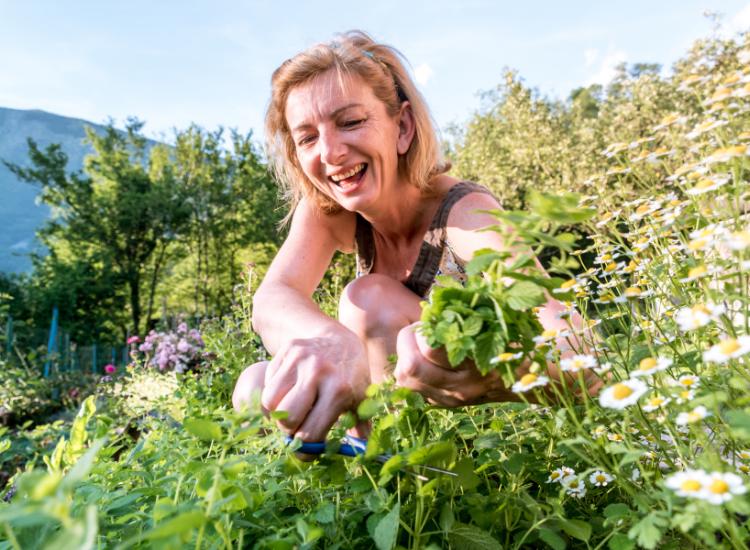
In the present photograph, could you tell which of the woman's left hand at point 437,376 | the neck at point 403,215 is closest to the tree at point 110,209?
the neck at point 403,215

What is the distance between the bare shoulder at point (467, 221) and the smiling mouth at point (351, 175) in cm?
35

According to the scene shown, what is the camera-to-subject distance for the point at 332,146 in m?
1.89

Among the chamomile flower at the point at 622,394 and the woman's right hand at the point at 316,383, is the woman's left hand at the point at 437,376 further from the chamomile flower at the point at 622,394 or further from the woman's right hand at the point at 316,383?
the chamomile flower at the point at 622,394

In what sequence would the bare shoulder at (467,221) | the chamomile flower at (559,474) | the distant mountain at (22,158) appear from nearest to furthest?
the chamomile flower at (559,474) < the bare shoulder at (467,221) < the distant mountain at (22,158)

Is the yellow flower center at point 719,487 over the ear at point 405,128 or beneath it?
beneath

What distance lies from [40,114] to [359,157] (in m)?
130

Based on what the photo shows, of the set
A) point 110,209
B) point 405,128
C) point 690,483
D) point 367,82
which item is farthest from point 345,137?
point 110,209

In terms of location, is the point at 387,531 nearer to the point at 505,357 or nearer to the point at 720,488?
the point at 505,357

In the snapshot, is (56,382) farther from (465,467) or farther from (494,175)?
(494,175)

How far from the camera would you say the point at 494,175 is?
1452 centimetres

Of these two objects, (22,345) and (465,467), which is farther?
(22,345)

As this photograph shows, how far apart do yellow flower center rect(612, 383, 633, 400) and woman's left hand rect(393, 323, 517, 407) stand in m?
0.26

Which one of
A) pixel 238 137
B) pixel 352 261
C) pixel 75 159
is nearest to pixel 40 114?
pixel 75 159

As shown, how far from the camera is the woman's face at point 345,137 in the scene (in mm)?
1892
